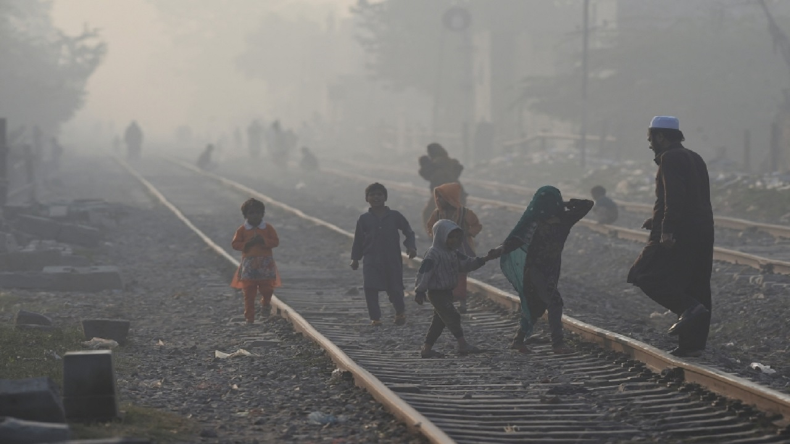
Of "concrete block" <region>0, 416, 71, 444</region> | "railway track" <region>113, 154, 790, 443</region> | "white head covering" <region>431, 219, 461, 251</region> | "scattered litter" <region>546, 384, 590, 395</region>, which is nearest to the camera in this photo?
"concrete block" <region>0, 416, 71, 444</region>

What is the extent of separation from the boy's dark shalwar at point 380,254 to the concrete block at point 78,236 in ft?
28.7

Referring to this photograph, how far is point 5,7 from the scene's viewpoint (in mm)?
49562

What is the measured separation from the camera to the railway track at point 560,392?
20.0 ft

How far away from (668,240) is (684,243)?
15 centimetres

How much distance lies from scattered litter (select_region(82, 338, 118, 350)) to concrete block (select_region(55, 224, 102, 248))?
28.6ft

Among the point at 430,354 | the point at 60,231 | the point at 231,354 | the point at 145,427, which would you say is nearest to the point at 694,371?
the point at 430,354

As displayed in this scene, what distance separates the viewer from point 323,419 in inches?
258

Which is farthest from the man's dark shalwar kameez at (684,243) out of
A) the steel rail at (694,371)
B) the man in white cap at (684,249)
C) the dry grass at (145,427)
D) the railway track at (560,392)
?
the dry grass at (145,427)

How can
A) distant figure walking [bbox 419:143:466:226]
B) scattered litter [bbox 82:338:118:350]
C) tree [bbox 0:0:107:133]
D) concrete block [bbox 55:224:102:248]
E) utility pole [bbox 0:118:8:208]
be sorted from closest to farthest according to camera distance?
scattered litter [bbox 82:338:118:350] → distant figure walking [bbox 419:143:466:226] → concrete block [bbox 55:224:102:248] → utility pole [bbox 0:118:8:208] → tree [bbox 0:0:107:133]

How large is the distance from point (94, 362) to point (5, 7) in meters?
47.2

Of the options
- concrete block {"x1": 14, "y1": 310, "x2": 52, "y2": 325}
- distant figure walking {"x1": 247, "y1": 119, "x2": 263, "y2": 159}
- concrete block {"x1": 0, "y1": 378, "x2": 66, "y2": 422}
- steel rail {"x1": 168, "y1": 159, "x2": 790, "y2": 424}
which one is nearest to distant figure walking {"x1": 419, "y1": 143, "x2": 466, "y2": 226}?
steel rail {"x1": 168, "y1": 159, "x2": 790, "y2": 424}

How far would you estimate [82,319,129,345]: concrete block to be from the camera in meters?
9.35

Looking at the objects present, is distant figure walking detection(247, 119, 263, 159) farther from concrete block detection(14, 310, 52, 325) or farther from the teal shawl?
the teal shawl

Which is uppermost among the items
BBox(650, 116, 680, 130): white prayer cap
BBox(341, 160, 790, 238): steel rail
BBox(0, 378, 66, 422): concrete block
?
BBox(650, 116, 680, 130): white prayer cap
